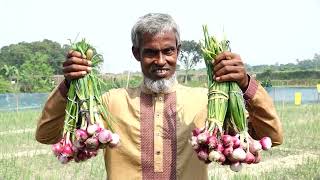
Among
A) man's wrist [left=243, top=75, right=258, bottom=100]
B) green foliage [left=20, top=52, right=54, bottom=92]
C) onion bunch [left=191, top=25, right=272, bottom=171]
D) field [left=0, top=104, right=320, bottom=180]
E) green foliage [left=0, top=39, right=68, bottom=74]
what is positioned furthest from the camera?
green foliage [left=0, top=39, right=68, bottom=74]

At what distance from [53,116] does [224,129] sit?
2.22ft

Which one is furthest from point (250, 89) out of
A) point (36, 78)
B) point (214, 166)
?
point (36, 78)

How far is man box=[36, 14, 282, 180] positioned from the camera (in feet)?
6.39

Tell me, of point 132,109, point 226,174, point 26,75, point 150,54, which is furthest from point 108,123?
point 26,75

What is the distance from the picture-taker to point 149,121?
204cm

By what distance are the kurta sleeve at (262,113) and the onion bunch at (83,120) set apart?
523 millimetres

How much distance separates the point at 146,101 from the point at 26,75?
32007 mm

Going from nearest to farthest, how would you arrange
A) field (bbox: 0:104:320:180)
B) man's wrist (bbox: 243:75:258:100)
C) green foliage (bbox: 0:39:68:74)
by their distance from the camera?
man's wrist (bbox: 243:75:258:100) → field (bbox: 0:104:320:180) → green foliage (bbox: 0:39:68:74)

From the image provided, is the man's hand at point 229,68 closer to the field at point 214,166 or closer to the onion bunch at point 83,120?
the onion bunch at point 83,120

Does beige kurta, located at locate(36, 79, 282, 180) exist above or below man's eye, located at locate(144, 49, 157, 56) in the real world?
below

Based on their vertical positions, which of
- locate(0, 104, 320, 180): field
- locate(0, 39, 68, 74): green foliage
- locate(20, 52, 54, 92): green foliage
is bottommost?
locate(0, 104, 320, 180): field

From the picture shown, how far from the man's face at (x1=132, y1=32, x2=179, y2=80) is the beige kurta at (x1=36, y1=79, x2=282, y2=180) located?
0.44 feet

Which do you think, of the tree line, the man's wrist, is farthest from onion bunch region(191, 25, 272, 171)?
the tree line

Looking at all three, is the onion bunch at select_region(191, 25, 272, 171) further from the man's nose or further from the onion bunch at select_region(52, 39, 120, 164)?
the onion bunch at select_region(52, 39, 120, 164)
